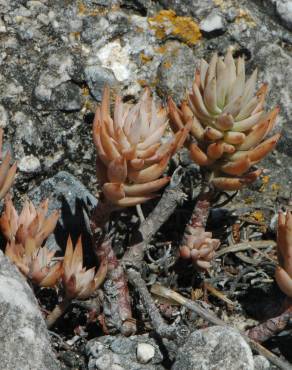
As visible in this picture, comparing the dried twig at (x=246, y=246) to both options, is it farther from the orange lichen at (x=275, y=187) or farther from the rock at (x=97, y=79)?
the rock at (x=97, y=79)

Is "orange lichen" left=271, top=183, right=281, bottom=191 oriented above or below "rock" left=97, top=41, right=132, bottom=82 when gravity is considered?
below

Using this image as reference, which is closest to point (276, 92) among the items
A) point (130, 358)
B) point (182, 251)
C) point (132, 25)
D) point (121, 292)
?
point (132, 25)

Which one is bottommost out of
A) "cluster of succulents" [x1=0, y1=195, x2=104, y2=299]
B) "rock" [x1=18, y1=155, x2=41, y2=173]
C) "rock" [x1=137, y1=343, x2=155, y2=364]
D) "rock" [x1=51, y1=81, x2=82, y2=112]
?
"rock" [x1=137, y1=343, x2=155, y2=364]

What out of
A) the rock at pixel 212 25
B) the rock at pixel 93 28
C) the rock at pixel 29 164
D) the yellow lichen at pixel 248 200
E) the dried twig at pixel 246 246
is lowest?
the dried twig at pixel 246 246

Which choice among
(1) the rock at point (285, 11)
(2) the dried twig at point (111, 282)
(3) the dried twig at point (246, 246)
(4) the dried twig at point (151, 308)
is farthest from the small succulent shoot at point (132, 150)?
(1) the rock at point (285, 11)

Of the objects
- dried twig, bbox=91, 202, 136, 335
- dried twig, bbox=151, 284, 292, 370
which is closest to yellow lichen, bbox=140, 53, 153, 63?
dried twig, bbox=91, 202, 136, 335

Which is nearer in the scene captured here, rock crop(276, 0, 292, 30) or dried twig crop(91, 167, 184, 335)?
dried twig crop(91, 167, 184, 335)

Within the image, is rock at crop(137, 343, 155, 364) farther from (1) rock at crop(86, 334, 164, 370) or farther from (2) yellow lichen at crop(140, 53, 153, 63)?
(2) yellow lichen at crop(140, 53, 153, 63)

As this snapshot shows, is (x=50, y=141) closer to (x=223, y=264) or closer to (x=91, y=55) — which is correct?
(x=91, y=55)
